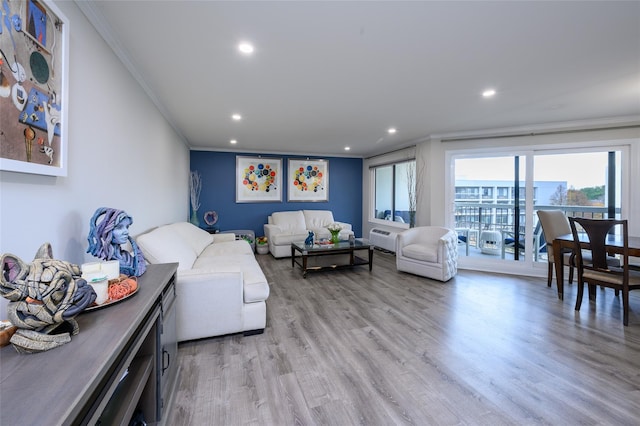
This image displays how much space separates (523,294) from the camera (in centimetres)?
351

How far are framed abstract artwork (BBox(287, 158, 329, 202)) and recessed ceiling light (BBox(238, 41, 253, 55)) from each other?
178 inches

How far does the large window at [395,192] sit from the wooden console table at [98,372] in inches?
196

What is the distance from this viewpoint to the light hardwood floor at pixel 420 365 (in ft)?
5.21

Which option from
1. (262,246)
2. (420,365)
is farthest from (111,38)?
(262,246)

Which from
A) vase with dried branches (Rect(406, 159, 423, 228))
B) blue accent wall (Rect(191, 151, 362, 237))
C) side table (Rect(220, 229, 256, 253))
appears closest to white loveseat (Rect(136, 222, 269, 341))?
side table (Rect(220, 229, 256, 253))

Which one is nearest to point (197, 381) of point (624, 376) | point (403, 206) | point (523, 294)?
point (624, 376)

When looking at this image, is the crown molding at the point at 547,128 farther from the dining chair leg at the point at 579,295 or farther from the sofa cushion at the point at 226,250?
the sofa cushion at the point at 226,250

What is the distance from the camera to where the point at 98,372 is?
0.68m

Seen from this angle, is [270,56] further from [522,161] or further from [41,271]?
[522,161]

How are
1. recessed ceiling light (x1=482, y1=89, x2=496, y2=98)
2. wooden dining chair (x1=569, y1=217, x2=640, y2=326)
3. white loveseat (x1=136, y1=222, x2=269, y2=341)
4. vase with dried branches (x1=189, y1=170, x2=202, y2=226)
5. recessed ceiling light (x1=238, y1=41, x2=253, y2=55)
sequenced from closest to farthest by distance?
recessed ceiling light (x1=238, y1=41, x2=253, y2=55)
white loveseat (x1=136, y1=222, x2=269, y2=341)
wooden dining chair (x1=569, y1=217, x2=640, y2=326)
recessed ceiling light (x1=482, y1=89, x2=496, y2=98)
vase with dried branches (x1=189, y1=170, x2=202, y2=226)

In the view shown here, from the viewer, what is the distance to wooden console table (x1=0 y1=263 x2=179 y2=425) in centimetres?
57

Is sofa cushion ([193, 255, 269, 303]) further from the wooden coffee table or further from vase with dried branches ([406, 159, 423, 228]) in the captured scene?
vase with dried branches ([406, 159, 423, 228])

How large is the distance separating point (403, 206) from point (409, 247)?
2.03 metres

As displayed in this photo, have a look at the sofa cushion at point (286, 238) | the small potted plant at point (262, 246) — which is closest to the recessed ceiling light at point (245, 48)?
the sofa cushion at point (286, 238)
